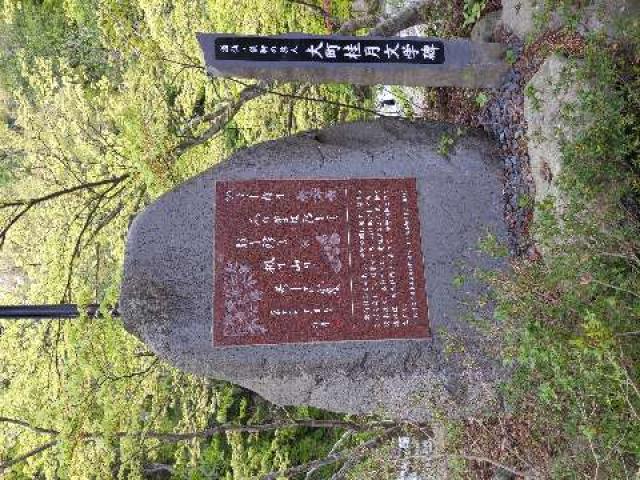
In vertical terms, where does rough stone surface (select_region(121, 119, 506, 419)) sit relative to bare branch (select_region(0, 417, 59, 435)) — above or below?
above

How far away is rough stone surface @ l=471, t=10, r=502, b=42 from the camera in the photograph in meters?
5.45

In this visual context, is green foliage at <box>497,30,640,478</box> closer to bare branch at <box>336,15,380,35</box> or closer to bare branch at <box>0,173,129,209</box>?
bare branch at <box>336,15,380,35</box>

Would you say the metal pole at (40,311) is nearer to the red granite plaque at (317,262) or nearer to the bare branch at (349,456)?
the red granite plaque at (317,262)

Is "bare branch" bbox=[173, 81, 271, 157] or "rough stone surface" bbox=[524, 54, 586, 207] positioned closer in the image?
"rough stone surface" bbox=[524, 54, 586, 207]

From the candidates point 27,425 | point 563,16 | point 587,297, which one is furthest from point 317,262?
point 27,425

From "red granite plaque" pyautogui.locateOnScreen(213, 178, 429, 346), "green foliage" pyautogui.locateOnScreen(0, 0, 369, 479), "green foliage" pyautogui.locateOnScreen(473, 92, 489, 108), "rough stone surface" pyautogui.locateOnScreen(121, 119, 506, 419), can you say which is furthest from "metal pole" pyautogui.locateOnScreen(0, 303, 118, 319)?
"green foliage" pyautogui.locateOnScreen(473, 92, 489, 108)

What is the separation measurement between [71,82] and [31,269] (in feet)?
6.12

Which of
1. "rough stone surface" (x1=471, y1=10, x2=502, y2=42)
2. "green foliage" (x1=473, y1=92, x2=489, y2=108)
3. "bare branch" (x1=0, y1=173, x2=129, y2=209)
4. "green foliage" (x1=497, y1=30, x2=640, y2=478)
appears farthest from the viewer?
"bare branch" (x1=0, y1=173, x2=129, y2=209)

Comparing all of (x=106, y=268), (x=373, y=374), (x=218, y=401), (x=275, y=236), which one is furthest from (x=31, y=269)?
(x=373, y=374)

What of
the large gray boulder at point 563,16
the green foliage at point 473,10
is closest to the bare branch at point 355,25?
the green foliage at point 473,10

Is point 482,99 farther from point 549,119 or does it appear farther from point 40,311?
point 40,311

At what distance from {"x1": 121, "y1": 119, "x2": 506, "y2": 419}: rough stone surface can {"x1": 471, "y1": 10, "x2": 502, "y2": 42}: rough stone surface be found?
3.60ft

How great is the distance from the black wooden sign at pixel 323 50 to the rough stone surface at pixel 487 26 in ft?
2.91

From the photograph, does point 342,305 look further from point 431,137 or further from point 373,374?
point 431,137
